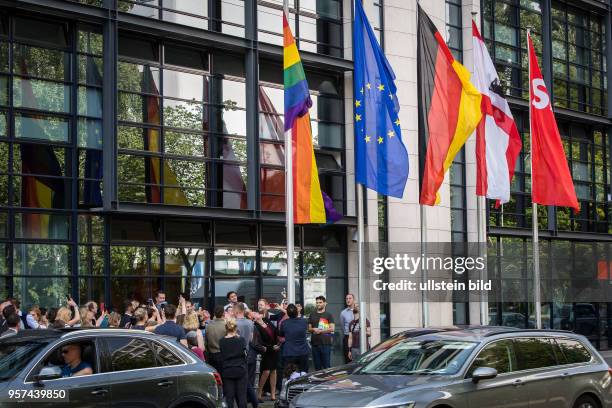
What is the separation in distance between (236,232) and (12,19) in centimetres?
761

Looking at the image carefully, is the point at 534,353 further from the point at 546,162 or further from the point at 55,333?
the point at 546,162

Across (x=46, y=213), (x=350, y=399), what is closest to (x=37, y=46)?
(x=46, y=213)

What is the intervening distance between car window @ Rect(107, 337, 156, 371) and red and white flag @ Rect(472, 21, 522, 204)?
14.1 meters

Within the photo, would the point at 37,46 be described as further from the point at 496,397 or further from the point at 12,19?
the point at 496,397

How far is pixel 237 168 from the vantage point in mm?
26469

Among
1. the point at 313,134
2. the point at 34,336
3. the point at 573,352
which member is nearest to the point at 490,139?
the point at 313,134

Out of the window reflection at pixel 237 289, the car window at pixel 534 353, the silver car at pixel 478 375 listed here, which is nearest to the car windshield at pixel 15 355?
the silver car at pixel 478 375

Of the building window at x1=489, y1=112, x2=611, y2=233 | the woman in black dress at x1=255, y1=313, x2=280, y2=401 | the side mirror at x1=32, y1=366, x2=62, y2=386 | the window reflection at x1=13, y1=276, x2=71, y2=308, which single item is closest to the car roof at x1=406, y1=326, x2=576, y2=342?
the side mirror at x1=32, y1=366, x2=62, y2=386

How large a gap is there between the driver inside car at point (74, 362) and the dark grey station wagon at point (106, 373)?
3 centimetres

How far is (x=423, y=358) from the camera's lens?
44.0ft

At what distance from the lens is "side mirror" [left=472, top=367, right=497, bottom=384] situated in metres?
12.7

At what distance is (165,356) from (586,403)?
Answer: 5754 millimetres

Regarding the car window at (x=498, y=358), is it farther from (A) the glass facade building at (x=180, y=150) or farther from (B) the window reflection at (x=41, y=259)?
(B) the window reflection at (x=41, y=259)

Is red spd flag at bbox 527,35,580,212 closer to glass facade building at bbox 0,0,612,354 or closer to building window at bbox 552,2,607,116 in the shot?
glass facade building at bbox 0,0,612,354
